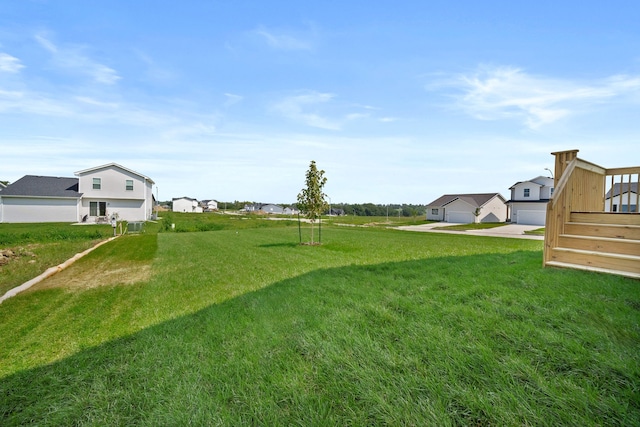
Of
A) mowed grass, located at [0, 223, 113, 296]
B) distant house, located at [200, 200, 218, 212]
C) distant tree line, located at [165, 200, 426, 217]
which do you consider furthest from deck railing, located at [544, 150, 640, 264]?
distant house, located at [200, 200, 218, 212]

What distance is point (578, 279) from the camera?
396 cm

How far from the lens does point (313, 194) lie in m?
12.4

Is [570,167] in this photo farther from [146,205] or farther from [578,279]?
[146,205]

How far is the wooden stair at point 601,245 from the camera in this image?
14.0ft

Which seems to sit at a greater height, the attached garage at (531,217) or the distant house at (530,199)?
the distant house at (530,199)

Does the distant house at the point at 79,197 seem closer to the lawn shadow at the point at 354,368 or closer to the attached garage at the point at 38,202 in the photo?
the attached garage at the point at 38,202

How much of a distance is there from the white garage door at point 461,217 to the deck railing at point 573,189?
3407cm

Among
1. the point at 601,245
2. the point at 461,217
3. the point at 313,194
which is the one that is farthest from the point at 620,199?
the point at 461,217

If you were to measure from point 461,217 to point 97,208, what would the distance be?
4245 cm

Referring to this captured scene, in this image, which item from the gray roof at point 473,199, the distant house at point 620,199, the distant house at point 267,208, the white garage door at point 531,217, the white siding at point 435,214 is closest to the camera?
the distant house at point 620,199

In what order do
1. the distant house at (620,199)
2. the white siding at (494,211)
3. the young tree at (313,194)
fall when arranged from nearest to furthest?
the distant house at (620,199) < the young tree at (313,194) < the white siding at (494,211)

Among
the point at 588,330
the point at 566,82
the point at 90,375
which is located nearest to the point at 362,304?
the point at 588,330

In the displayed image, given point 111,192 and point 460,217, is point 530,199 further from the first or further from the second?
point 111,192

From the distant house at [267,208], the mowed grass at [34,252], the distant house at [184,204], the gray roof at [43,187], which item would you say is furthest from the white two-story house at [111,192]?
the distant house at [267,208]
